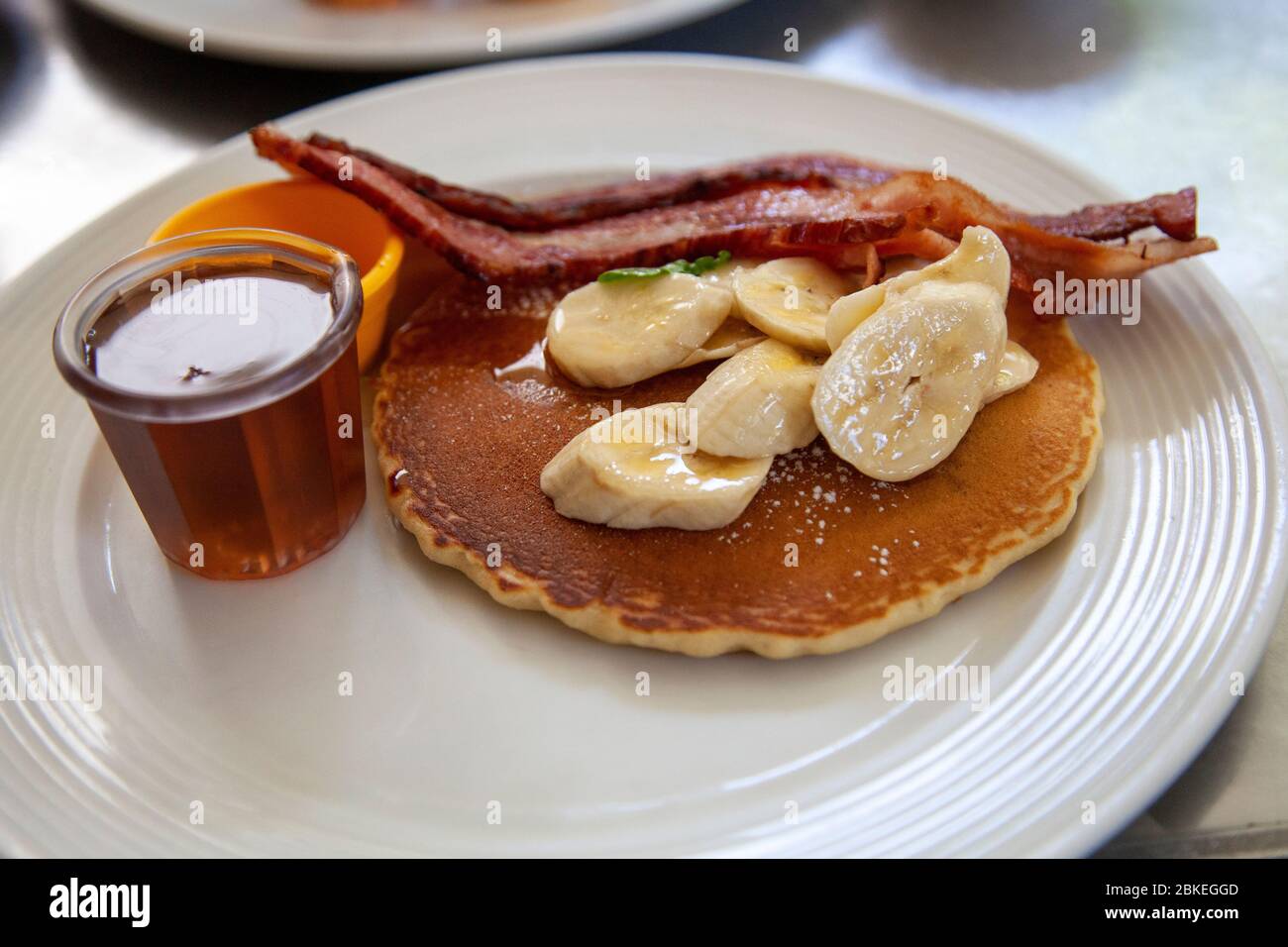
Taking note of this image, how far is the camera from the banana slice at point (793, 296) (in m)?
1.64

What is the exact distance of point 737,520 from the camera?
152 centimetres

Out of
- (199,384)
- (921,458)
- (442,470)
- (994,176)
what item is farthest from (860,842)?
(994,176)

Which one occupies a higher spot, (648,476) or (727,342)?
(727,342)

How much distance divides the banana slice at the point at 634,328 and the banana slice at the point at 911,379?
25cm

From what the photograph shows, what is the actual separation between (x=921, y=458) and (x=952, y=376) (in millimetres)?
133

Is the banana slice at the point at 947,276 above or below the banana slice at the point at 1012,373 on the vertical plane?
above

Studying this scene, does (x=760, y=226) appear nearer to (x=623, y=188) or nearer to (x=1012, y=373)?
(x=623, y=188)

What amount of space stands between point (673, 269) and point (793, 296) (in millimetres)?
210

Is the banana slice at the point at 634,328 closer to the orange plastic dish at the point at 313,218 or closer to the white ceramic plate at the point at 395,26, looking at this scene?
the orange plastic dish at the point at 313,218

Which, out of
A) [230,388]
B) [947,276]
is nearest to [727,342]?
[947,276]

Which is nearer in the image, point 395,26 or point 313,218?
point 313,218

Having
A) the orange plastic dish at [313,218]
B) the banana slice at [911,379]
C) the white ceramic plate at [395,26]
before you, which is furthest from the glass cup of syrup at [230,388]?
the white ceramic plate at [395,26]

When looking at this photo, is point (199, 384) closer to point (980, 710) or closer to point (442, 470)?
point (442, 470)

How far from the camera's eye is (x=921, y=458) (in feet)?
5.07
